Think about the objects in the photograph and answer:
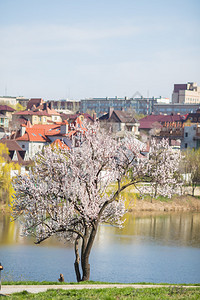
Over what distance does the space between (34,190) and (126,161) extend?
171 inches

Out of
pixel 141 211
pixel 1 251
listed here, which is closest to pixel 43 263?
pixel 1 251

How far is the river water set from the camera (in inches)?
1276

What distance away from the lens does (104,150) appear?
23.3 m

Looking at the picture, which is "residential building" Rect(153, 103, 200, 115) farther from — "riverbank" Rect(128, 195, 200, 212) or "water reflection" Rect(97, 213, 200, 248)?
"water reflection" Rect(97, 213, 200, 248)

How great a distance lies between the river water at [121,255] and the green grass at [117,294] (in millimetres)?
12367

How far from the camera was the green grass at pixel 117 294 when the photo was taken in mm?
16562

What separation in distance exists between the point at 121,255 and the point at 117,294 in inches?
859

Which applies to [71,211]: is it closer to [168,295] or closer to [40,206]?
[40,206]

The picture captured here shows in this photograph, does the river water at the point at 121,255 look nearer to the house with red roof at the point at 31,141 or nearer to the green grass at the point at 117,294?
the green grass at the point at 117,294

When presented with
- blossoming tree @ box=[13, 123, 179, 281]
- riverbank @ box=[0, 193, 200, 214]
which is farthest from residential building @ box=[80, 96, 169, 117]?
blossoming tree @ box=[13, 123, 179, 281]

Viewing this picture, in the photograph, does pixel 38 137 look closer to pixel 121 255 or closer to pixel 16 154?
pixel 16 154

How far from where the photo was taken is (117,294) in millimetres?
17109

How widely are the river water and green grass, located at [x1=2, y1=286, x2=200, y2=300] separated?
40.6 feet

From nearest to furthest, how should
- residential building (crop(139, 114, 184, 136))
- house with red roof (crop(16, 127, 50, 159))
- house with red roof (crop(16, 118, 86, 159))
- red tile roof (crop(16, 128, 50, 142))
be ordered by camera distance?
1. house with red roof (crop(16, 127, 50, 159))
2. house with red roof (crop(16, 118, 86, 159))
3. red tile roof (crop(16, 128, 50, 142))
4. residential building (crop(139, 114, 184, 136))
